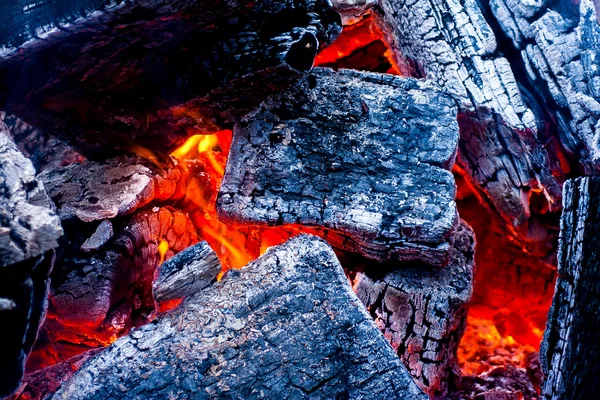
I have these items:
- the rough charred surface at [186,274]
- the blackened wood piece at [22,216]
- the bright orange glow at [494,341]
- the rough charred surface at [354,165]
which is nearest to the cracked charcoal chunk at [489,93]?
the rough charred surface at [354,165]

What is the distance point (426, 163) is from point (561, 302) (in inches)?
22.8

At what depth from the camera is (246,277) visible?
1.30m

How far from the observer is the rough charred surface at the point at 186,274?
1.30 m

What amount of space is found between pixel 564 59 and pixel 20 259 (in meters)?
1.79

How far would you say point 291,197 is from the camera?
1528 millimetres

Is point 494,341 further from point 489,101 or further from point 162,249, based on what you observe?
point 162,249

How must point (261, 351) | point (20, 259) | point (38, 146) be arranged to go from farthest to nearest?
point (38, 146)
point (261, 351)
point (20, 259)

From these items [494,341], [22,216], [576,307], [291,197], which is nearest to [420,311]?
[576,307]

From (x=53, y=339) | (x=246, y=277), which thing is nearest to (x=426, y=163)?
(x=246, y=277)

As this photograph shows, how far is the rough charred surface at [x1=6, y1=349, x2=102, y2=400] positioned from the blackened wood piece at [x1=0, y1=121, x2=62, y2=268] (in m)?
0.69

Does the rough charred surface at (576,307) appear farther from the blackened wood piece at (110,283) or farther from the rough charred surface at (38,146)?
the rough charred surface at (38,146)

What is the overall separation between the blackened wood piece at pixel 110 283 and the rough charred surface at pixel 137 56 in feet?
1.27

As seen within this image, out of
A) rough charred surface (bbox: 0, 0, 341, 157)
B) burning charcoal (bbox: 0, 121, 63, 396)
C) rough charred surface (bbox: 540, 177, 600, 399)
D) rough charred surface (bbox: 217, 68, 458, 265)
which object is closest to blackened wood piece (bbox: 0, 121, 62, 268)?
burning charcoal (bbox: 0, 121, 63, 396)

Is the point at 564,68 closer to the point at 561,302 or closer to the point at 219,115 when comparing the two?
the point at 561,302
